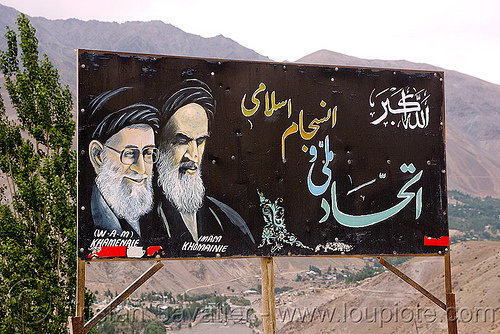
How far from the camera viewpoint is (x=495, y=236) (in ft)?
283

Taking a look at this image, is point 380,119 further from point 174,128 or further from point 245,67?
point 174,128

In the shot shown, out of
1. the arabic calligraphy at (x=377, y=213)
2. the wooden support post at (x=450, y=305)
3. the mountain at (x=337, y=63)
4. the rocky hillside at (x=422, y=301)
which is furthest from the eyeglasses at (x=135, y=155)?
the mountain at (x=337, y=63)

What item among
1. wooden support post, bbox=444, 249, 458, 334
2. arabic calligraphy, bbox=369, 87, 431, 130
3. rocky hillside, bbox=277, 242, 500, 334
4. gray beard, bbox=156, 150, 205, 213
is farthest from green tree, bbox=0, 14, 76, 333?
rocky hillside, bbox=277, 242, 500, 334

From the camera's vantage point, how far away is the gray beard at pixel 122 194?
19.0ft

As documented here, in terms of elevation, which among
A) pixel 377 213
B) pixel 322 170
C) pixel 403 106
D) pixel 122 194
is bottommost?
pixel 377 213

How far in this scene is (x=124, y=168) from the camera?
5918mm

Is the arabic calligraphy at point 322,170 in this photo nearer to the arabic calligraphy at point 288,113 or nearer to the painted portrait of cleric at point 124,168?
the arabic calligraphy at point 288,113

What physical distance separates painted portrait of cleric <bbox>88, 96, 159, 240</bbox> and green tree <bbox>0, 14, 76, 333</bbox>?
660cm

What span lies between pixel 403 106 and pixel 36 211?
9.24 meters

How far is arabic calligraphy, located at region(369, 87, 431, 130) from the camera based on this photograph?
6.66 metres

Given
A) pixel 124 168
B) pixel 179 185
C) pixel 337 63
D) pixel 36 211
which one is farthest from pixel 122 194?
pixel 337 63

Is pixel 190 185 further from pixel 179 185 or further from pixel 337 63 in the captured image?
pixel 337 63

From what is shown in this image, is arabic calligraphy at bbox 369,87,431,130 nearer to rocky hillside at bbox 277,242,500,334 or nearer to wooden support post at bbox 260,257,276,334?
wooden support post at bbox 260,257,276,334

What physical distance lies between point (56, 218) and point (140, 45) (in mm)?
153537
